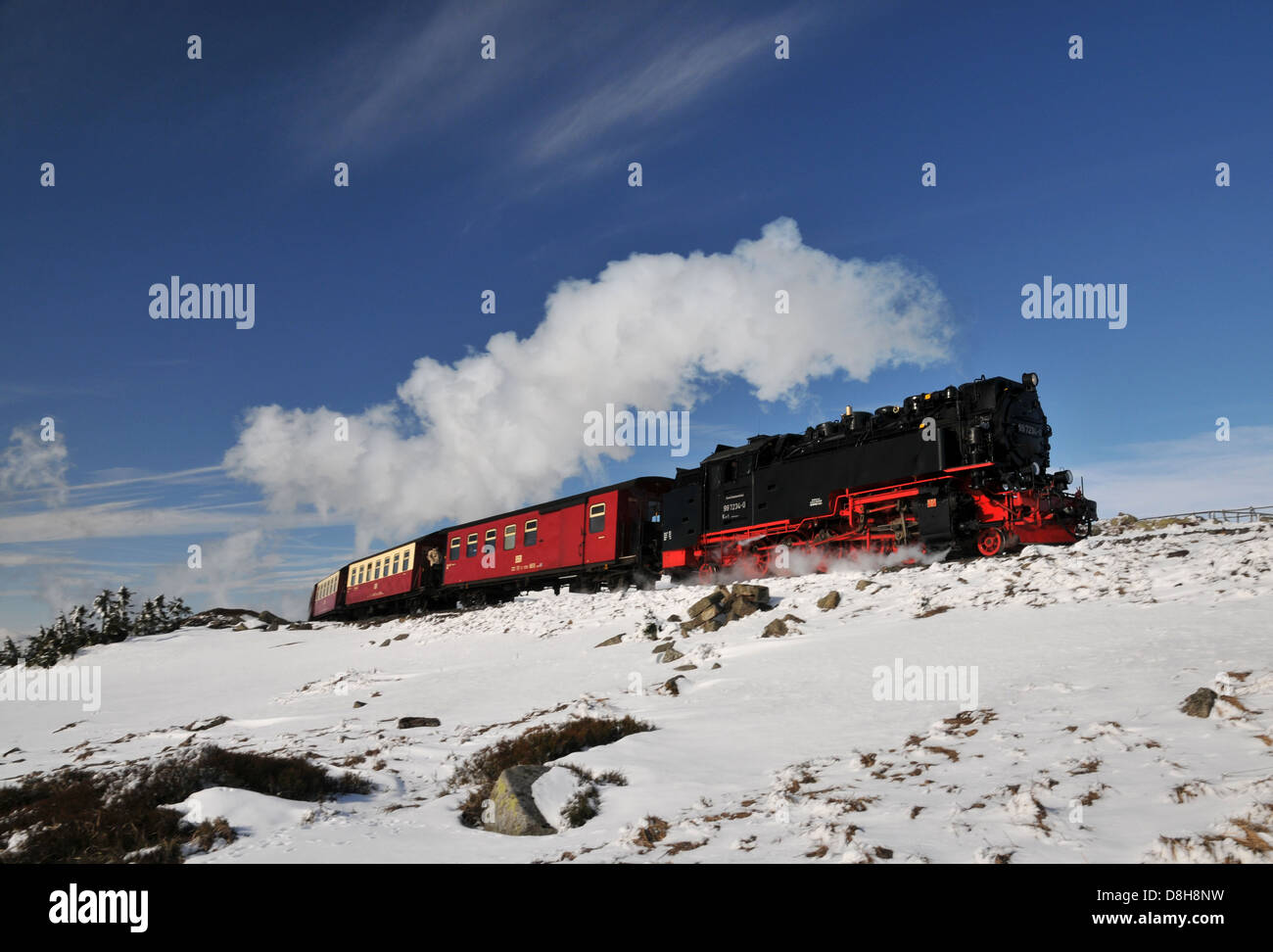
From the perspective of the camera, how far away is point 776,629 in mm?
15414

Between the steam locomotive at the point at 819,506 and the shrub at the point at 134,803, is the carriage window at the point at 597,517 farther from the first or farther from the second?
the shrub at the point at 134,803

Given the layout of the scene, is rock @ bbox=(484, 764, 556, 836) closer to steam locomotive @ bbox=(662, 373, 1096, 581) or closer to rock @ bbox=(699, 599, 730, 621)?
rock @ bbox=(699, 599, 730, 621)

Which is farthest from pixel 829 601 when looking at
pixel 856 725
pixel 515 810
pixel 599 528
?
pixel 599 528

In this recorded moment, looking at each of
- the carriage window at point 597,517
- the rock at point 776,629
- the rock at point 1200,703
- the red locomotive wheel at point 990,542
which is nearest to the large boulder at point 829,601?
the rock at point 776,629

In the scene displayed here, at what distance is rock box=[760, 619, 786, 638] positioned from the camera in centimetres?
1531

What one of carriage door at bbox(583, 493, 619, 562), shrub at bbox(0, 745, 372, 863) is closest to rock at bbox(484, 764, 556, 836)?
shrub at bbox(0, 745, 372, 863)

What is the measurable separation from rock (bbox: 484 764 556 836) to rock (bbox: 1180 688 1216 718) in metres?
6.61

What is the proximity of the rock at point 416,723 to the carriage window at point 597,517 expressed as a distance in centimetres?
1448

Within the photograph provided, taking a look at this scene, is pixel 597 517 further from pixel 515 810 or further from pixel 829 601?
pixel 515 810

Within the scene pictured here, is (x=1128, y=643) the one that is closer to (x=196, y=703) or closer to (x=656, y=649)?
(x=656, y=649)

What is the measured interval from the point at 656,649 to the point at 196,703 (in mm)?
13521

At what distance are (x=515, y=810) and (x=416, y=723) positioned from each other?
6.76 metres

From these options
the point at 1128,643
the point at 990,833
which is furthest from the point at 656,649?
the point at 990,833
